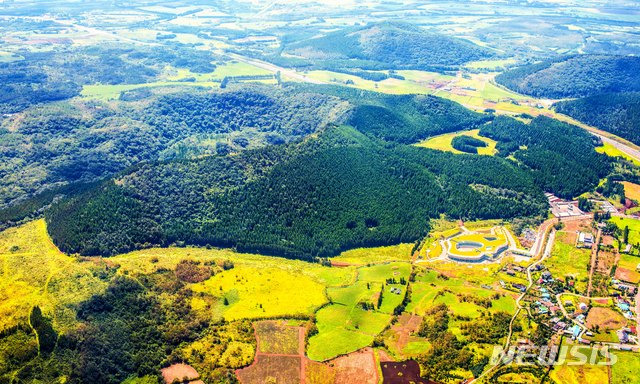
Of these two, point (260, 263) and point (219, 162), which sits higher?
point (219, 162)

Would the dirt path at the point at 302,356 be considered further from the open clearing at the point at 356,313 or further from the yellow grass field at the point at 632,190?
the yellow grass field at the point at 632,190

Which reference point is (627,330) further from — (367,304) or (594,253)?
(367,304)

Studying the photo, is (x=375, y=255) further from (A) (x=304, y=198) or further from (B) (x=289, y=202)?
(B) (x=289, y=202)

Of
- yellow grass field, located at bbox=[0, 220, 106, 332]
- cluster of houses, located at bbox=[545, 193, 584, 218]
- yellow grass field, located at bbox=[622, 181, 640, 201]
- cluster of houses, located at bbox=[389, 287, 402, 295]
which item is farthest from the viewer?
yellow grass field, located at bbox=[622, 181, 640, 201]

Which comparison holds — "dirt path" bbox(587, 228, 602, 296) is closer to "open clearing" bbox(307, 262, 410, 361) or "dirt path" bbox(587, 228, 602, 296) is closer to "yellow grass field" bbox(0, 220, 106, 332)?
"open clearing" bbox(307, 262, 410, 361)

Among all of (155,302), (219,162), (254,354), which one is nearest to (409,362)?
(254,354)

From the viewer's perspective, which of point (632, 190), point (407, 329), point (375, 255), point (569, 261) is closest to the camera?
point (407, 329)

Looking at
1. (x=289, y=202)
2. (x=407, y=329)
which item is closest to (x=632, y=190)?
(x=289, y=202)

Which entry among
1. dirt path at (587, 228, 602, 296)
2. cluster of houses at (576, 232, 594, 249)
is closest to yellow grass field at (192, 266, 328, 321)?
dirt path at (587, 228, 602, 296)
